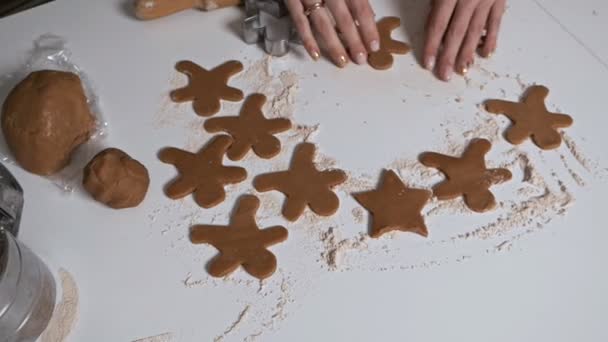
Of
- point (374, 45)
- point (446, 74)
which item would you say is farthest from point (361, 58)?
point (446, 74)

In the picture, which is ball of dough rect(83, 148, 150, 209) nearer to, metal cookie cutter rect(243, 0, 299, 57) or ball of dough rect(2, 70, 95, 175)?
ball of dough rect(2, 70, 95, 175)

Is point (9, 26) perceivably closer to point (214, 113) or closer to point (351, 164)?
point (214, 113)

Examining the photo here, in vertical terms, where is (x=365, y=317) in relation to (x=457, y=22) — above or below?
below

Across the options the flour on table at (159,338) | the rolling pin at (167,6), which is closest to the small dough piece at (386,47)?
the rolling pin at (167,6)

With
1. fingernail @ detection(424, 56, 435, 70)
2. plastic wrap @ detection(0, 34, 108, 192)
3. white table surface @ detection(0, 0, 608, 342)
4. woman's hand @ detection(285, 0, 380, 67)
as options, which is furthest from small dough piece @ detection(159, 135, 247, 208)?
fingernail @ detection(424, 56, 435, 70)

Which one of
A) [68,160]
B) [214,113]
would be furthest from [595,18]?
[68,160]

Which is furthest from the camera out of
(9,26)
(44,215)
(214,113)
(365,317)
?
(9,26)

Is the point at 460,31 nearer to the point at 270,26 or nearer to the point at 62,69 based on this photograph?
the point at 270,26
